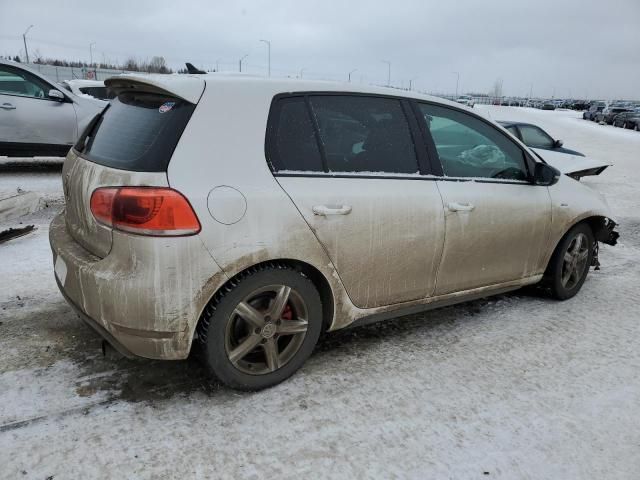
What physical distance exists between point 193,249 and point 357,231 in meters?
0.93

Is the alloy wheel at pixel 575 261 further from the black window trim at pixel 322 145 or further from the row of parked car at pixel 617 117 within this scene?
the row of parked car at pixel 617 117

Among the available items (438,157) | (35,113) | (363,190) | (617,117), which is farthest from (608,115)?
(363,190)

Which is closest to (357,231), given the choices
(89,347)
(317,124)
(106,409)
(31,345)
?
(317,124)

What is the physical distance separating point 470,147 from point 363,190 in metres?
1.17

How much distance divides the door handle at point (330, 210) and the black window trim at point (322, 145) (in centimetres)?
18

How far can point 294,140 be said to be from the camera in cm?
284

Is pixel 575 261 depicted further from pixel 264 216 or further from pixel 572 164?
pixel 572 164

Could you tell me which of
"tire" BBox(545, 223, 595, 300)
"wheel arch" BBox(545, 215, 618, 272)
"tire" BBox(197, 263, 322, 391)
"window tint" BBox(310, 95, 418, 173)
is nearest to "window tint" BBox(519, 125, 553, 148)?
"wheel arch" BBox(545, 215, 618, 272)

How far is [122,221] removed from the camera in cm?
247

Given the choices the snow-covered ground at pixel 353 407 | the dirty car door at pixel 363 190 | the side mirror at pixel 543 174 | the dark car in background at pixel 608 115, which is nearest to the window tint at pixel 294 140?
the dirty car door at pixel 363 190

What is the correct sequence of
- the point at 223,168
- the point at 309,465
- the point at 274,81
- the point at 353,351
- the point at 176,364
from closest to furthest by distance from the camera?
the point at 309,465, the point at 223,168, the point at 274,81, the point at 176,364, the point at 353,351

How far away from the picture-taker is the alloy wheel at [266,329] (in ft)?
8.96

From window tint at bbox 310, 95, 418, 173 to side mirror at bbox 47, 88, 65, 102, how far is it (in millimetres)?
7528

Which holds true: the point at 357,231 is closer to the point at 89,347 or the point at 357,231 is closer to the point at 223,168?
the point at 223,168
